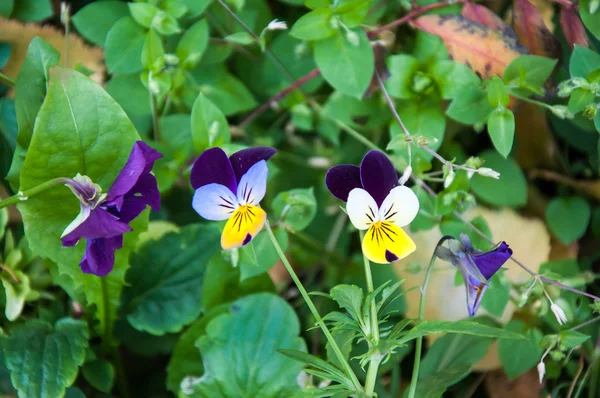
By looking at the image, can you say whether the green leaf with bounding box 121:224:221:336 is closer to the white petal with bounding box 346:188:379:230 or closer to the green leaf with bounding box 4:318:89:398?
the green leaf with bounding box 4:318:89:398

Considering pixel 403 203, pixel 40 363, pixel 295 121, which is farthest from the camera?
pixel 295 121

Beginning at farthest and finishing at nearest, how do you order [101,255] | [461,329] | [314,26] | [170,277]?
1. [170,277]
2. [314,26]
3. [101,255]
4. [461,329]

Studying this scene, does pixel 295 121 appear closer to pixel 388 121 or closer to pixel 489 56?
pixel 388 121

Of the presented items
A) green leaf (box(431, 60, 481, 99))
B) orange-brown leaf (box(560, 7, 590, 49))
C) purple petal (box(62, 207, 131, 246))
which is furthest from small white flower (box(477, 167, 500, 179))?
purple petal (box(62, 207, 131, 246))

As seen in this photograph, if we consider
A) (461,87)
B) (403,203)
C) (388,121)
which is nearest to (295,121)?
(388,121)

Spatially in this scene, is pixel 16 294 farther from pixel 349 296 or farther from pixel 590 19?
pixel 590 19

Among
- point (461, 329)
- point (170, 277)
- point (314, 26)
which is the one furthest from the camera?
point (170, 277)

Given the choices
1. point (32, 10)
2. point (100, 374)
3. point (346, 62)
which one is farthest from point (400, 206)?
point (32, 10)
